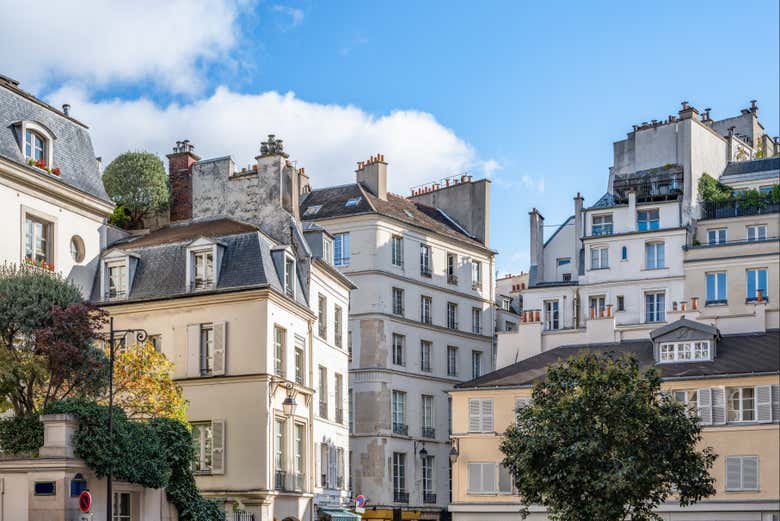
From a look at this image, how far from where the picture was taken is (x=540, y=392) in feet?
107

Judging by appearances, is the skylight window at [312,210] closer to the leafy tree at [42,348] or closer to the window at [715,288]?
the window at [715,288]

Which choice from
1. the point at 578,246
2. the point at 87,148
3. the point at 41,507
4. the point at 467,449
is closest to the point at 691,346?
the point at 467,449

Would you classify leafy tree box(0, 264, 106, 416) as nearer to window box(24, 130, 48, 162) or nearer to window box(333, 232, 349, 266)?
window box(24, 130, 48, 162)

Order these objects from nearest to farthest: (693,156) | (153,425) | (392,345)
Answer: (153,425) < (392,345) < (693,156)

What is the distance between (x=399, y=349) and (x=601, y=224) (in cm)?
1255

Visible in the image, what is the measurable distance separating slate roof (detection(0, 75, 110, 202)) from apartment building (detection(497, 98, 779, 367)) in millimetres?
22007

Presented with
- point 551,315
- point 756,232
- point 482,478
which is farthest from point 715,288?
point 482,478

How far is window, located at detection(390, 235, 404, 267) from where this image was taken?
174ft

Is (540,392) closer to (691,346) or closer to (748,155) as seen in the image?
(691,346)

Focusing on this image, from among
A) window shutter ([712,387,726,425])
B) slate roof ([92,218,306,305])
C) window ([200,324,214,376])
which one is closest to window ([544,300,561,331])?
window shutter ([712,387,726,425])

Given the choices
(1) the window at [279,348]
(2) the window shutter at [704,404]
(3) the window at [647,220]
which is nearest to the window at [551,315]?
(3) the window at [647,220]

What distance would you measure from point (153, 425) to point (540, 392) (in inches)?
439

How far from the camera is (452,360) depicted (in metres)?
55.7

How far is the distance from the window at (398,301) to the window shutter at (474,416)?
8807 millimetres
